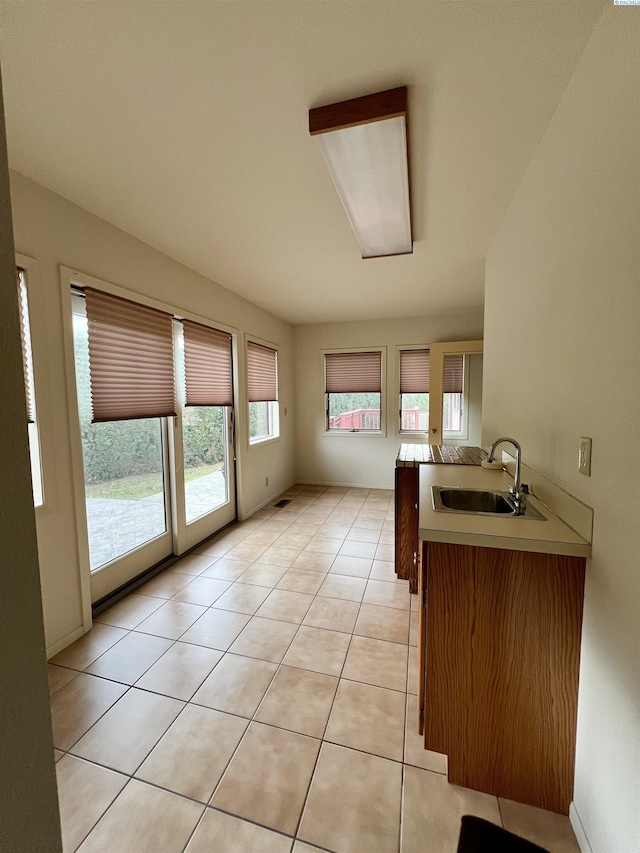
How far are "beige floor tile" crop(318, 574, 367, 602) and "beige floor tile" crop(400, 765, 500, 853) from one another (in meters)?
1.15

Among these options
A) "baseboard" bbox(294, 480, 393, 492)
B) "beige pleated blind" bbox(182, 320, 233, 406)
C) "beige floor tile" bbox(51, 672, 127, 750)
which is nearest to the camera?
"beige floor tile" bbox(51, 672, 127, 750)

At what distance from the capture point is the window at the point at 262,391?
425 centimetres

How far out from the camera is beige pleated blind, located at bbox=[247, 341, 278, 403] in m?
4.21

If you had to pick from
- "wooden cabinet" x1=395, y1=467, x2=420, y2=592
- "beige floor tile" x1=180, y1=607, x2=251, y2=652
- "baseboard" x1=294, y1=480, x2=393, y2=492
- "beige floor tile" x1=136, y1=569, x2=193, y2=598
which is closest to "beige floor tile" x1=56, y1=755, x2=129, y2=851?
"beige floor tile" x1=180, y1=607, x2=251, y2=652

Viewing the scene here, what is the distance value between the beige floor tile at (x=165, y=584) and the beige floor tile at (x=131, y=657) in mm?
428

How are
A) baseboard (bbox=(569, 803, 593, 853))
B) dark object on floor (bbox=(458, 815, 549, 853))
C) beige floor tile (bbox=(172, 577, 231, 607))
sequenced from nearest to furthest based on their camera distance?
dark object on floor (bbox=(458, 815, 549, 853)), baseboard (bbox=(569, 803, 593, 853)), beige floor tile (bbox=(172, 577, 231, 607))

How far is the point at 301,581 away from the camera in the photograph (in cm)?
267

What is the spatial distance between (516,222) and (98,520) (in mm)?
3227

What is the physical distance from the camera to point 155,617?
2256mm

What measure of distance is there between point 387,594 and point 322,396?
347 cm

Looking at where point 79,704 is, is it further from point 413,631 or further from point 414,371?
point 414,371

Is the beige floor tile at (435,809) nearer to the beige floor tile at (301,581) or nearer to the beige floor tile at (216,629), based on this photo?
the beige floor tile at (216,629)

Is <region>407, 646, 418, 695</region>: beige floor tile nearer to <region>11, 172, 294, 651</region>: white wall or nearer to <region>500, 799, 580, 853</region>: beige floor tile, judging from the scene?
<region>500, 799, 580, 853</region>: beige floor tile

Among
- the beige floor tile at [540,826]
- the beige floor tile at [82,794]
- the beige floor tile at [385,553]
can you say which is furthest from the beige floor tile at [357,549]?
the beige floor tile at [82,794]
